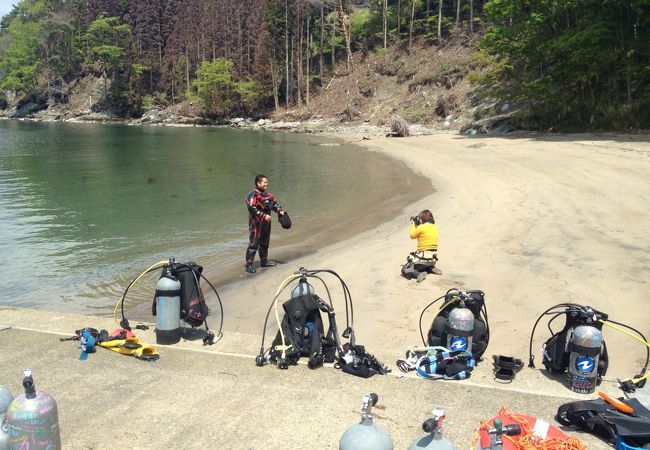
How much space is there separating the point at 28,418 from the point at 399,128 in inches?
1437

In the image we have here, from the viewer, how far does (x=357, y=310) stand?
7699 mm

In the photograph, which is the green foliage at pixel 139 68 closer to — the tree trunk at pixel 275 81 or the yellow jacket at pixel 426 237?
the tree trunk at pixel 275 81

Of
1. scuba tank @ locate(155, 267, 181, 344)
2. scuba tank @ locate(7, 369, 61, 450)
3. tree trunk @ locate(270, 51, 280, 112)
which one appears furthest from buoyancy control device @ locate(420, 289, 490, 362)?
tree trunk @ locate(270, 51, 280, 112)

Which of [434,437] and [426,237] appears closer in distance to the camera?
[434,437]

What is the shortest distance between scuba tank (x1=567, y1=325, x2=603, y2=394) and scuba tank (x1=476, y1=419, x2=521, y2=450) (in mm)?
1206

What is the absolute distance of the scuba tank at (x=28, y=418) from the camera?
306cm

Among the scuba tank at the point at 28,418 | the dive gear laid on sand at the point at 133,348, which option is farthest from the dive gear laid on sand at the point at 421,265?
the scuba tank at the point at 28,418

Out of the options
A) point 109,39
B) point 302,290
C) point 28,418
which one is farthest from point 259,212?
point 109,39

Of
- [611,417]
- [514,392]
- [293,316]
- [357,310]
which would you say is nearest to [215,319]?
[357,310]

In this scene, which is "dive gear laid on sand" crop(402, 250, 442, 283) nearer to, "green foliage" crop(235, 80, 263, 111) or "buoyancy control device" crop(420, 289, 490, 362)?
"buoyancy control device" crop(420, 289, 490, 362)

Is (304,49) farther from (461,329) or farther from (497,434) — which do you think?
(497,434)

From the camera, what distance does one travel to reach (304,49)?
65438 mm

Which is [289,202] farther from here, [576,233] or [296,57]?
[296,57]

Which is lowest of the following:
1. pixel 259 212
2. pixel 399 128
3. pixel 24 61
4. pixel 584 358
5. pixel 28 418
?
pixel 584 358
